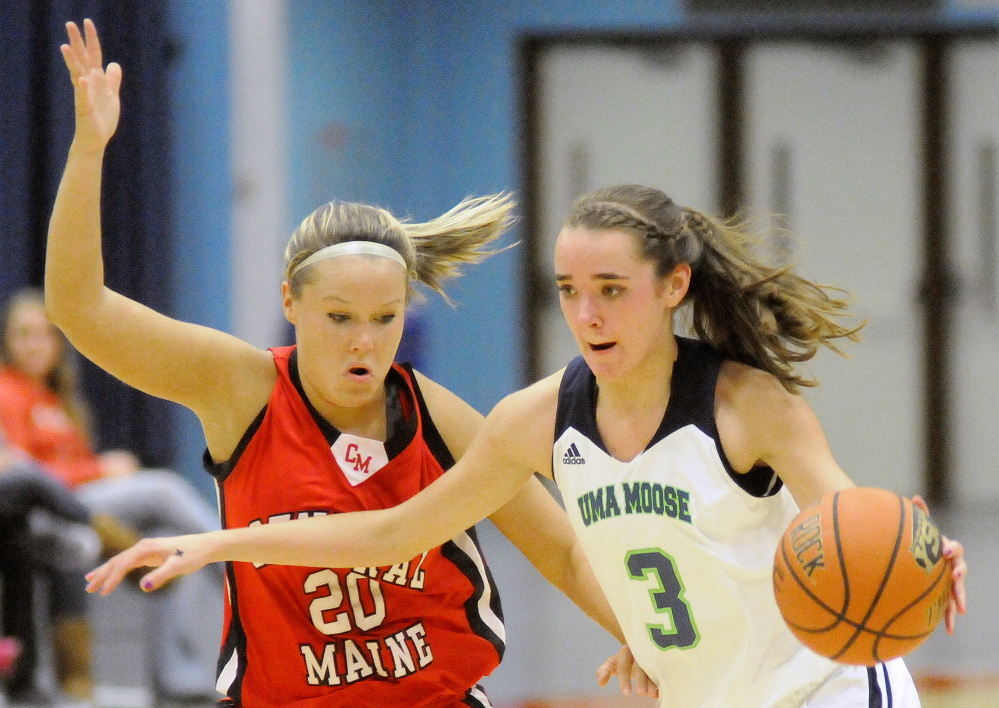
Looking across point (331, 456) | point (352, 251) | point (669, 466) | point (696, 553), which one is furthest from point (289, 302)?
point (696, 553)

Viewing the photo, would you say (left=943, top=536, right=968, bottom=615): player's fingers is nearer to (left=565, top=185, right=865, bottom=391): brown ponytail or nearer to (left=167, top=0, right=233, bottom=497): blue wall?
(left=565, top=185, right=865, bottom=391): brown ponytail

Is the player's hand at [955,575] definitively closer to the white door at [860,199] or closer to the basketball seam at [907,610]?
the basketball seam at [907,610]

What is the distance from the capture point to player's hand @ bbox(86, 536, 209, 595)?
7.19ft

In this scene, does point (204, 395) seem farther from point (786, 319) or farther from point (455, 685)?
point (786, 319)

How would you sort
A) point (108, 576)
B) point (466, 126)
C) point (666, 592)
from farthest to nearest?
point (466, 126) → point (666, 592) → point (108, 576)

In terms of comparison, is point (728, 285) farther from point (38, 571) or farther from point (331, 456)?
point (38, 571)

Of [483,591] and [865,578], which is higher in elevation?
[865,578]

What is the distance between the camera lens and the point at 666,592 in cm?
239

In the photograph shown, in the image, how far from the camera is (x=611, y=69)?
10.4 meters

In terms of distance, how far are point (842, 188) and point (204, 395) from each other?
883 centimetres

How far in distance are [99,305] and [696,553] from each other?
1220mm

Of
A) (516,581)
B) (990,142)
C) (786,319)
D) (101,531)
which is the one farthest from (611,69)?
(786,319)

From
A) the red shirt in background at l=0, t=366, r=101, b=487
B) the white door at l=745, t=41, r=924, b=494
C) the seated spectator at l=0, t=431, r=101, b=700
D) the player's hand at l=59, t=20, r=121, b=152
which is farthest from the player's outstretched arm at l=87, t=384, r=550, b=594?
the white door at l=745, t=41, r=924, b=494

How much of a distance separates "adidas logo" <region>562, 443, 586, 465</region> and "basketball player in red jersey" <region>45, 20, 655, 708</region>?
324mm
